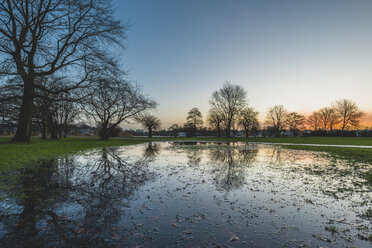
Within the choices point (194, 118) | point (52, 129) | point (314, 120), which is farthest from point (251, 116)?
point (52, 129)

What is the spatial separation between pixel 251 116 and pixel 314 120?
4710cm

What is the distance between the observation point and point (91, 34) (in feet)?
54.5

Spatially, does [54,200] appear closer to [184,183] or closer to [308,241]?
[184,183]

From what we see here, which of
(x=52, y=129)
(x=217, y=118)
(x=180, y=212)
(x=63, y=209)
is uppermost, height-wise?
(x=217, y=118)

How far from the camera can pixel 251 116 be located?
66000 millimetres

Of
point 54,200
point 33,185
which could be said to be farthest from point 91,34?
point 54,200

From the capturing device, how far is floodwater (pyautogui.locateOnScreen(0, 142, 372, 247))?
3.12 meters

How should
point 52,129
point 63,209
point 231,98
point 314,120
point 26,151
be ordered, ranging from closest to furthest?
point 63,209 < point 26,151 < point 52,129 < point 231,98 < point 314,120

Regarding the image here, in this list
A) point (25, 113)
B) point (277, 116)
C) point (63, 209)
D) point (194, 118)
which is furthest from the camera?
point (277, 116)

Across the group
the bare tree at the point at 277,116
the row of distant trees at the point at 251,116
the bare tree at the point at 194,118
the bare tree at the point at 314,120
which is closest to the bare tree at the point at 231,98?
the row of distant trees at the point at 251,116

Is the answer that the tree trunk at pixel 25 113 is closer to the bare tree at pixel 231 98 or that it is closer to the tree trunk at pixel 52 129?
the tree trunk at pixel 52 129

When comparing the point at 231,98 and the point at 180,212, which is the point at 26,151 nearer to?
the point at 180,212

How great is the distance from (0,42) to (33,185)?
1558 centimetres

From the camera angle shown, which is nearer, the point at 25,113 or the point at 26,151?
the point at 26,151
